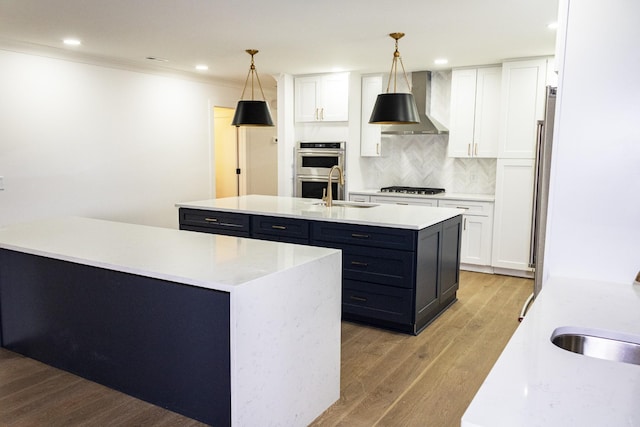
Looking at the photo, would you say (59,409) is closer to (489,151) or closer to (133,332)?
(133,332)

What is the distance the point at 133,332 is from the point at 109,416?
44 cm

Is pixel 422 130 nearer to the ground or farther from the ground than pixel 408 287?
farther from the ground

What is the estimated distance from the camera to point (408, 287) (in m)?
3.52

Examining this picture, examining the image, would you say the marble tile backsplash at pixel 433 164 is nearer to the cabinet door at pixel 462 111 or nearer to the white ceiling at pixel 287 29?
the cabinet door at pixel 462 111

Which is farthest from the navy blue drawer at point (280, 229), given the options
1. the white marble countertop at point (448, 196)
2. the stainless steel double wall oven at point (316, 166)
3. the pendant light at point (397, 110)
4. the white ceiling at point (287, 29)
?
the white marble countertop at point (448, 196)

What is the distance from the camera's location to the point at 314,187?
627 centimetres

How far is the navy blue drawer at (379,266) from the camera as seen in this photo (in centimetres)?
350

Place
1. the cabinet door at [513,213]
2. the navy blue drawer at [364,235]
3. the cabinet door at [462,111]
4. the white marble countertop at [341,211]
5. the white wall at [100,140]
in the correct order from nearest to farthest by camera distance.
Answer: the navy blue drawer at [364,235] < the white marble countertop at [341,211] < the white wall at [100,140] < the cabinet door at [513,213] < the cabinet door at [462,111]

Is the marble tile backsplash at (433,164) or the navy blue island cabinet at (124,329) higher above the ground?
the marble tile backsplash at (433,164)

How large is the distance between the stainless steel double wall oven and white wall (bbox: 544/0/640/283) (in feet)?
13.4

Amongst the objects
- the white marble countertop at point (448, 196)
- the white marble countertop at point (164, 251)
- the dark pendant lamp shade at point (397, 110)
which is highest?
the dark pendant lamp shade at point (397, 110)

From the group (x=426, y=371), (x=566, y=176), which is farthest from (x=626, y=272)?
(x=426, y=371)

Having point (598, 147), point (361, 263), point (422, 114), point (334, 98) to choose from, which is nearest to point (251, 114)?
point (361, 263)

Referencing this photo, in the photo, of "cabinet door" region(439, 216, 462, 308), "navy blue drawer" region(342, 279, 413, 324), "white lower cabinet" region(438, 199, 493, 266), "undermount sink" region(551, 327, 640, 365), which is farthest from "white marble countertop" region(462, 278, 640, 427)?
"white lower cabinet" region(438, 199, 493, 266)
